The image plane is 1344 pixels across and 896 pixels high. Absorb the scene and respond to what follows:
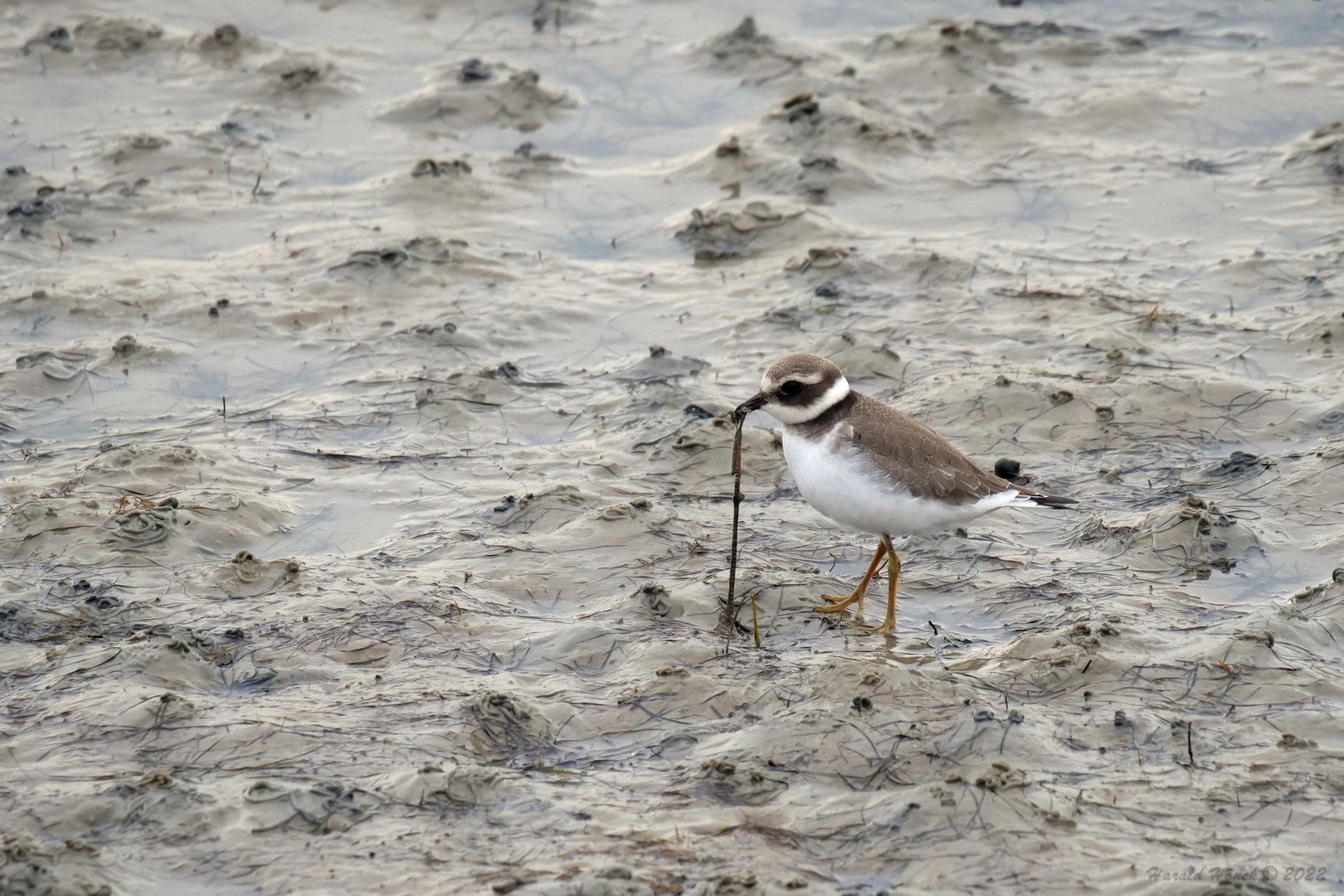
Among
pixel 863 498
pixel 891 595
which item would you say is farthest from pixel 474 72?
pixel 891 595

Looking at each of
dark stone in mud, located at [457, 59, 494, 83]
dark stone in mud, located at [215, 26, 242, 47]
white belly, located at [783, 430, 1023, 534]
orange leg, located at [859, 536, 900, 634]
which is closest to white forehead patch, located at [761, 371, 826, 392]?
white belly, located at [783, 430, 1023, 534]

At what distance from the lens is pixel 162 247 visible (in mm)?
12172

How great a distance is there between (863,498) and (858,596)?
685 mm

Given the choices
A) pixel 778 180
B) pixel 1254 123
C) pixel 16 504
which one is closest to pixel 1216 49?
pixel 1254 123

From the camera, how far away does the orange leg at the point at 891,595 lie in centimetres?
827

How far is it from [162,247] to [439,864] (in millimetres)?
7514

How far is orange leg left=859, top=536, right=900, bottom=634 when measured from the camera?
326 inches

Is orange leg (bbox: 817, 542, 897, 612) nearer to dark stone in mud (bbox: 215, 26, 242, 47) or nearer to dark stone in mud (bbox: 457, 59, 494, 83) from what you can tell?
dark stone in mud (bbox: 457, 59, 494, 83)

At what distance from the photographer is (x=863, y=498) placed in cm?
810

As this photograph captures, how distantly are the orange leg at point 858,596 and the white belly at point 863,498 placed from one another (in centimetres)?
26

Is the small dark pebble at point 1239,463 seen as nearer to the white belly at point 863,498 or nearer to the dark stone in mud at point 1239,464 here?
the dark stone in mud at point 1239,464

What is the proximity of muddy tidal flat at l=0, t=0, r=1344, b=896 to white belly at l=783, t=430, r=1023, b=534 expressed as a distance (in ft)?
1.80

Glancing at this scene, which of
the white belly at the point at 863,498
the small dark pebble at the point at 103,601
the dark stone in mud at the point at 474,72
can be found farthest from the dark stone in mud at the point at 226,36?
the white belly at the point at 863,498

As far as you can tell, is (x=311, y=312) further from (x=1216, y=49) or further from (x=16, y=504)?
(x=1216, y=49)
